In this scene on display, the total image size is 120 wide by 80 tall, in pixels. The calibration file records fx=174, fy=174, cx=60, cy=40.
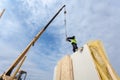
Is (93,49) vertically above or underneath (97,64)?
above

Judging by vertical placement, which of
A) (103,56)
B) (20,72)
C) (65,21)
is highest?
(65,21)

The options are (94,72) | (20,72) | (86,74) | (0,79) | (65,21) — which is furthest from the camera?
(20,72)

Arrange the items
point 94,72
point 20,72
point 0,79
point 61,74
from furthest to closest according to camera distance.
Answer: point 20,72
point 0,79
point 61,74
point 94,72

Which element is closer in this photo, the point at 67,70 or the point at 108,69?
the point at 108,69

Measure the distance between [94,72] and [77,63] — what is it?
1.23 m

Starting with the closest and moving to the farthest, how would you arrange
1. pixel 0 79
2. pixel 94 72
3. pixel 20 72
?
pixel 94 72 < pixel 0 79 < pixel 20 72

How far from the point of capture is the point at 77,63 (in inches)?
275

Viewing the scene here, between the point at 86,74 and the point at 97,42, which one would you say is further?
the point at 97,42

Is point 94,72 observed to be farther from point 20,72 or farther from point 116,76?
point 20,72

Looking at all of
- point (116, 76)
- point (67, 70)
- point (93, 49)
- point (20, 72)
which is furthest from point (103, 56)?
point (20, 72)

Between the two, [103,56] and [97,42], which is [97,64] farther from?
[97,42]

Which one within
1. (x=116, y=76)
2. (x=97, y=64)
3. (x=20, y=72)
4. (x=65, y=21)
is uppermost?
(x=65, y=21)

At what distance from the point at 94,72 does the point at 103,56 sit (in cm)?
97

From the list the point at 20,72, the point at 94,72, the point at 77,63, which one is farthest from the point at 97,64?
the point at 20,72
